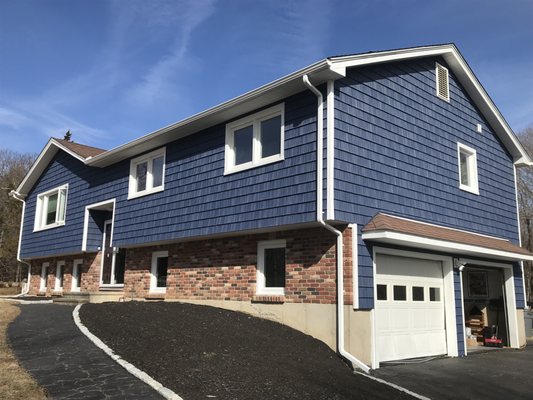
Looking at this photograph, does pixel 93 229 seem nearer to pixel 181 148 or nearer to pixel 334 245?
pixel 181 148

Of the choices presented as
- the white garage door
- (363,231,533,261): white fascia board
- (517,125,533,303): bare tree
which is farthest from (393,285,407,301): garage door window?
(517,125,533,303): bare tree

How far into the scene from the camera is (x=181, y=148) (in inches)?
541

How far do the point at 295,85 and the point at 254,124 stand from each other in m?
1.75

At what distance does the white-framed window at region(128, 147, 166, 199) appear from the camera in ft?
48.2

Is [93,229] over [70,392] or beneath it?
over

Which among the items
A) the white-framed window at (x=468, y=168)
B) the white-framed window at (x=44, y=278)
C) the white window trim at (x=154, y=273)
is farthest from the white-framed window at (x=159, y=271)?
the white-framed window at (x=44, y=278)

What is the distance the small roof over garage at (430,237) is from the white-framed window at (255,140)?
8.28 ft

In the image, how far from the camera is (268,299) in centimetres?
1082

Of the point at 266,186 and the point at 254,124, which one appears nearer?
the point at 266,186

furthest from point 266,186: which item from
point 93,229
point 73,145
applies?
point 73,145

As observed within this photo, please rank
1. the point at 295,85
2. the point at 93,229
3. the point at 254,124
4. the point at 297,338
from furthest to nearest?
the point at 93,229 < the point at 254,124 < the point at 295,85 < the point at 297,338

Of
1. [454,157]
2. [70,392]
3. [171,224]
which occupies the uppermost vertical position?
[454,157]

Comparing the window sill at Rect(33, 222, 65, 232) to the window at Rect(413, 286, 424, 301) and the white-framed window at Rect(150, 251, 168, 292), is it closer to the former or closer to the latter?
the white-framed window at Rect(150, 251, 168, 292)

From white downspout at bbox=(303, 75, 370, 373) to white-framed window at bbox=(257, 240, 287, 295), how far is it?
1662mm
